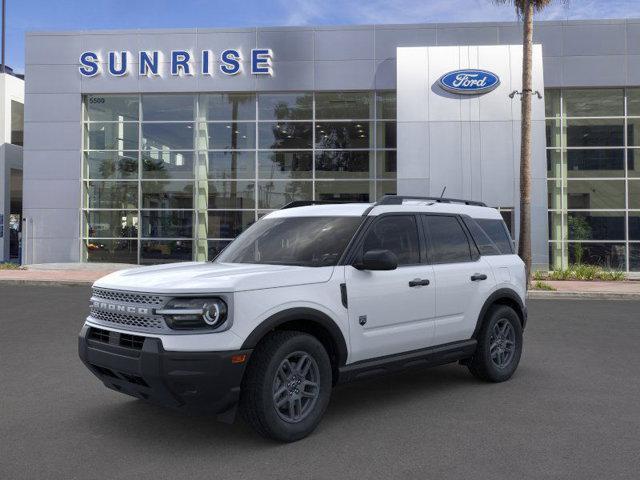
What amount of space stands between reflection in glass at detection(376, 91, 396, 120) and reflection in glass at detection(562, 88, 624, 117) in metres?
6.64

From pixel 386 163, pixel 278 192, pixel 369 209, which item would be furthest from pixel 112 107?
pixel 369 209

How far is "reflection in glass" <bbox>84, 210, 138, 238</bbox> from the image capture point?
84.5 feet

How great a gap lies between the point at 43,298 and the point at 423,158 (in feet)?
46.0

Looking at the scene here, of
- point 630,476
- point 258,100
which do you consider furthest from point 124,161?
point 630,476

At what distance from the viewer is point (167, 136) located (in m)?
25.8

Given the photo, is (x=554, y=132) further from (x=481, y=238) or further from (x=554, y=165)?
(x=481, y=238)

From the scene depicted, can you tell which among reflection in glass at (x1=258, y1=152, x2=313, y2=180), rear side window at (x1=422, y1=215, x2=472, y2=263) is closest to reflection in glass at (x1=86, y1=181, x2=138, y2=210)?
reflection in glass at (x1=258, y1=152, x2=313, y2=180)

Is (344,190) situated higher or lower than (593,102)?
lower

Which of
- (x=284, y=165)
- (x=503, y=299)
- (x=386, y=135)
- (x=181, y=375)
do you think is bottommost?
(x=181, y=375)

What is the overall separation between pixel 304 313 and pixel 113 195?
23.1m

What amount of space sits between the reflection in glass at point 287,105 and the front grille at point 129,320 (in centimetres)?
2096

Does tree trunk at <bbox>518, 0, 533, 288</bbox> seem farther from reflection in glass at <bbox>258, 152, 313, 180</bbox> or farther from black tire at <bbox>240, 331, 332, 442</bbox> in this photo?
black tire at <bbox>240, 331, 332, 442</bbox>

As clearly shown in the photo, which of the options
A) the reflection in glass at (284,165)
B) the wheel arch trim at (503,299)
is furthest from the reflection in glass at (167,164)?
the wheel arch trim at (503,299)

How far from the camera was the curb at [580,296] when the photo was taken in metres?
16.5
